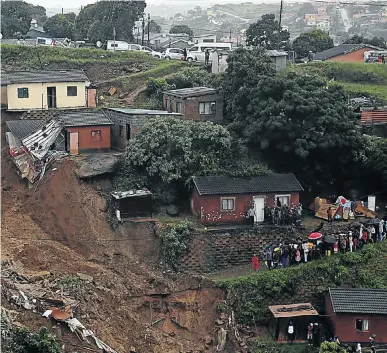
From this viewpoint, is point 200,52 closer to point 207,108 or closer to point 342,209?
point 207,108

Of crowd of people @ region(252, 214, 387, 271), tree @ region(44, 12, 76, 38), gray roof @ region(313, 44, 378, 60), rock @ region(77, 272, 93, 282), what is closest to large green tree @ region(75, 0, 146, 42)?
tree @ region(44, 12, 76, 38)

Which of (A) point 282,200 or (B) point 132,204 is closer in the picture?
(B) point 132,204

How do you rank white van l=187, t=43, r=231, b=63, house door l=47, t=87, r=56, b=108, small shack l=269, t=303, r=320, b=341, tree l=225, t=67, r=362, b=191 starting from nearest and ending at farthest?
small shack l=269, t=303, r=320, b=341
tree l=225, t=67, r=362, b=191
house door l=47, t=87, r=56, b=108
white van l=187, t=43, r=231, b=63

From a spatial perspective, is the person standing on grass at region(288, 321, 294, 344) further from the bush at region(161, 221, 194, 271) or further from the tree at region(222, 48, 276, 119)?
the tree at region(222, 48, 276, 119)

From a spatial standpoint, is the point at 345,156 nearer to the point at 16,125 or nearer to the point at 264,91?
the point at 264,91

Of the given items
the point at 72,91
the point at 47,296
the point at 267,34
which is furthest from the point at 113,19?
the point at 47,296

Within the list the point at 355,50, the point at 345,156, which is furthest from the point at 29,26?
the point at 345,156

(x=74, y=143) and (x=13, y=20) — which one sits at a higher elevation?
(x=13, y=20)
